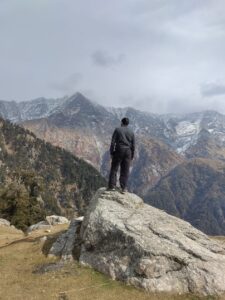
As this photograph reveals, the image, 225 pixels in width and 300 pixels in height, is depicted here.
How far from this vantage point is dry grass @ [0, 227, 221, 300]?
24.8 metres

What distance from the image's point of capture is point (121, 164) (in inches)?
1300

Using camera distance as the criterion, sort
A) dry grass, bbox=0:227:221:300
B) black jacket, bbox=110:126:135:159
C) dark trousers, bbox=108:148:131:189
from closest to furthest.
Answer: dry grass, bbox=0:227:221:300, black jacket, bbox=110:126:135:159, dark trousers, bbox=108:148:131:189

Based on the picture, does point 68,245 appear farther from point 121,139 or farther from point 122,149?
point 121,139

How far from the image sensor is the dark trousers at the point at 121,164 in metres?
32.5

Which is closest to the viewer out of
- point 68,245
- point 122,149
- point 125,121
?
point 68,245

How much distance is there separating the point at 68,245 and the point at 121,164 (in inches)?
258

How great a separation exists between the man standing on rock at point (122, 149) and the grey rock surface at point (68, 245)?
3.98 metres

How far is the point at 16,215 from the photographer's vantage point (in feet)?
317

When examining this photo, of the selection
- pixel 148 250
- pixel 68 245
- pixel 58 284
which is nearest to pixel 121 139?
pixel 68 245

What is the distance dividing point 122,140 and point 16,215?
225 ft

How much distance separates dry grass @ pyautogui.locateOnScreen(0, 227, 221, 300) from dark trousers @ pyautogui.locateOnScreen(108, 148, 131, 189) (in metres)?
6.66

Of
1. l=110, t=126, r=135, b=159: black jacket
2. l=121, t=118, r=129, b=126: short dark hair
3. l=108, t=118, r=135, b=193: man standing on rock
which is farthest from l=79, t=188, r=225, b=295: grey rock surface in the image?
l=121, t=118, r=129, b=126: short dark hair

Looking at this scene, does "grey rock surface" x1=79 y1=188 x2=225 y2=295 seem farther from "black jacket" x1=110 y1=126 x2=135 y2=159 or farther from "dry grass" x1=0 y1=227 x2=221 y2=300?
"black jacket" x1=110 y1=126 x2=135 y2=159

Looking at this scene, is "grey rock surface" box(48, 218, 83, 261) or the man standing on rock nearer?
"grey rock surface" box(48, 218, 83, 261)
